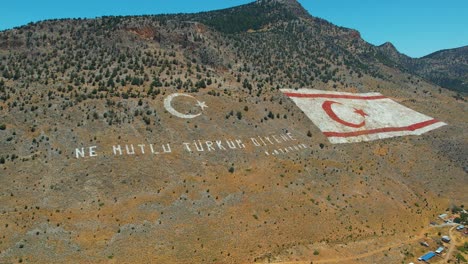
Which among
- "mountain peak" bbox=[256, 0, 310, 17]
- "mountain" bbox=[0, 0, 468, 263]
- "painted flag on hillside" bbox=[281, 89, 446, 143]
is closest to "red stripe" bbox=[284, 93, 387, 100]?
"painted flag on hillside" bbox=[281, 89, 446, 143]

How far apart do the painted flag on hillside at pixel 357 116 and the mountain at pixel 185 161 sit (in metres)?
3.13

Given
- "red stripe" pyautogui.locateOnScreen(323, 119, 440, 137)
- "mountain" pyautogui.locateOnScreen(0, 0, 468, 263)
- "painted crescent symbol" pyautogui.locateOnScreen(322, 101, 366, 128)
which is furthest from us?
"painted crescent symbol" pyautogui.locateOnScreen(322, 101, 366, 128)

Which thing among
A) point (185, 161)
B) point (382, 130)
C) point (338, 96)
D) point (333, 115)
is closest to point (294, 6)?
point (338, 96)

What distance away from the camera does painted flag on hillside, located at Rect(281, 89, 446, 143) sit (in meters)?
91.6

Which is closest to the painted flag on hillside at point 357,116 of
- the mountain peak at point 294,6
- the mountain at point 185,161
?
the mountain at point 185,161

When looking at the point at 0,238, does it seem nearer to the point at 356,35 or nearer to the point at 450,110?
the point at 450,110

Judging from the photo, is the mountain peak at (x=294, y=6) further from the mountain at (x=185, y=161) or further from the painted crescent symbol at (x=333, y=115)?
the painted crescent symbol at (x=333, y=115)

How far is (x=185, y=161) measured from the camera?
67.1 meters

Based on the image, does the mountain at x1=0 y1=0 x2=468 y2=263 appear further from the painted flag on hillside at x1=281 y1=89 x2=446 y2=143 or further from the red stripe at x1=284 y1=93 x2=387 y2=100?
the red stripe at x1=284 y1=93 x2=387 y2=100

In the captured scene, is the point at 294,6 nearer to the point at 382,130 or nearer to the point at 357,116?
the point at 357,116

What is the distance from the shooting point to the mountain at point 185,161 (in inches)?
2066

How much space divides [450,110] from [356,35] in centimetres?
6475

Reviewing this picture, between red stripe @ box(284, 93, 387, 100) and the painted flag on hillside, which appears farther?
red stripe @ box(284, 93, 387, 100)

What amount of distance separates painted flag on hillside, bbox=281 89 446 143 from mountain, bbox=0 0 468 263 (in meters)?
3.13
